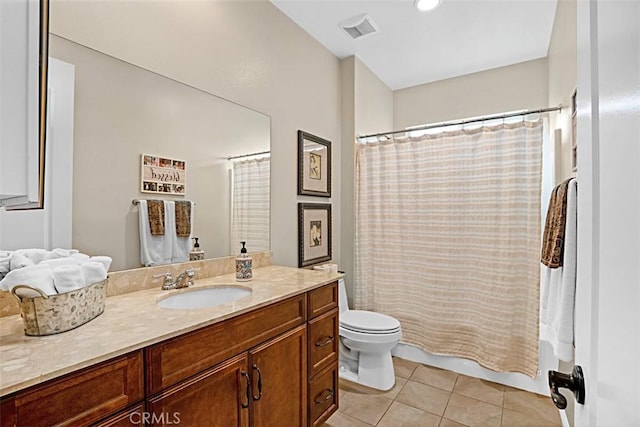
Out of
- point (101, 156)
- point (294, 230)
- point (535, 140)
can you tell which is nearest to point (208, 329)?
point (101, 156)

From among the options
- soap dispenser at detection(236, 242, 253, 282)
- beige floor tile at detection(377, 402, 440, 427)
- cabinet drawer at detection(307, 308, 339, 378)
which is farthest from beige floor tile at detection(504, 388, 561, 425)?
soap dispenser at detection(236, 242, 253, 282)

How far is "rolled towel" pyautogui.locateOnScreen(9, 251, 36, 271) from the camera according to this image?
97cm

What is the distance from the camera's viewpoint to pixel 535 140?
220 centimetres

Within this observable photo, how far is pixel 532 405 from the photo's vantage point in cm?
206

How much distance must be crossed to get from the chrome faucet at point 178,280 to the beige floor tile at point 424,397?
63.1 inches

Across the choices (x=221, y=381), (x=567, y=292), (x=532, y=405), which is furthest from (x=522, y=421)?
(x=221, y=381)

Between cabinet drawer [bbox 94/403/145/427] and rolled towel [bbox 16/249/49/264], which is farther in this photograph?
rolled towel [bbox 16/249/49/264]

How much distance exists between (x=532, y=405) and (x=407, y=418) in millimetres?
874

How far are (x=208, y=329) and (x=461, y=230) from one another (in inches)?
81.2

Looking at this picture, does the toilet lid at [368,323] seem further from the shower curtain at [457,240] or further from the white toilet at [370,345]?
the shower curtain at [457,240]

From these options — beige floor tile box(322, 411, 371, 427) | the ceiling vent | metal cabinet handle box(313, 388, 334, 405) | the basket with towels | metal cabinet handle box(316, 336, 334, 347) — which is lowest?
beige floor tile box(322, 411, 371, 427)

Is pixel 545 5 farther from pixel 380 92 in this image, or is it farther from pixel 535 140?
pixel 380 92

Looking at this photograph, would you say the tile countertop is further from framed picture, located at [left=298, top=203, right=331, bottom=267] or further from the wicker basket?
framed picture, located at [left=298, top=203, right=331, bottom=267]

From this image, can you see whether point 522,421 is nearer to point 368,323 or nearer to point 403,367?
point 403,367
